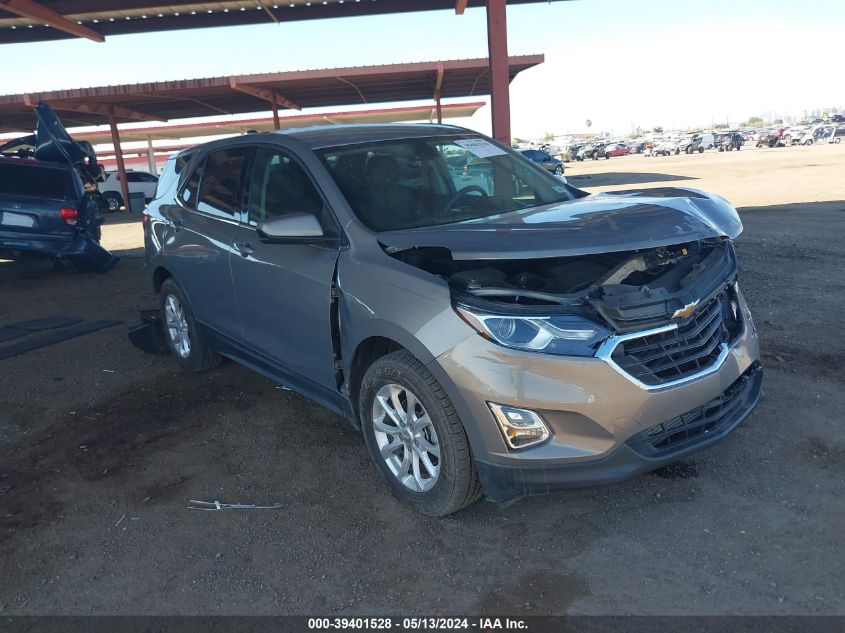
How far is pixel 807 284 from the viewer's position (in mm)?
6992

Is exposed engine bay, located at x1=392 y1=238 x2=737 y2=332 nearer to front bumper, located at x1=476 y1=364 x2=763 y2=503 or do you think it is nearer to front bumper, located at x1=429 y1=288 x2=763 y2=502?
front bumper, located at x1=429 y1=288 x2=763 y2=502

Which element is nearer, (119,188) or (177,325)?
(177,325)

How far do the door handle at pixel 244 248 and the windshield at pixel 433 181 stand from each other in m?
0.74

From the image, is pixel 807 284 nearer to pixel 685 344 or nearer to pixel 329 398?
pixel 685 344

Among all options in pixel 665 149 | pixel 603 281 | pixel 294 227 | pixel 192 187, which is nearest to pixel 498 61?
pixel 192 187

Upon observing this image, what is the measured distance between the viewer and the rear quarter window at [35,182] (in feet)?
31.1

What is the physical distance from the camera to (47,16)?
12320 mm

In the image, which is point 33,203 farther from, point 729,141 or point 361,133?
point 729,141

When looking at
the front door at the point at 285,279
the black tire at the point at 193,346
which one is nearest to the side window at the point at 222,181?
the front door at the point at 285,279

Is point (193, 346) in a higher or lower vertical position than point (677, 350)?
lower

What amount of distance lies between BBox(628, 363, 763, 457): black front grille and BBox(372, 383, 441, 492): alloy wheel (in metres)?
0.91

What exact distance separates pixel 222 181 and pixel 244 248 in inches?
28.3

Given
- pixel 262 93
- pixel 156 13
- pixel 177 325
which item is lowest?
pixel 177 325

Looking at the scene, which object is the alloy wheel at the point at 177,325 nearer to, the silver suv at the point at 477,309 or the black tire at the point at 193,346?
the black tire at the point at 193,346
